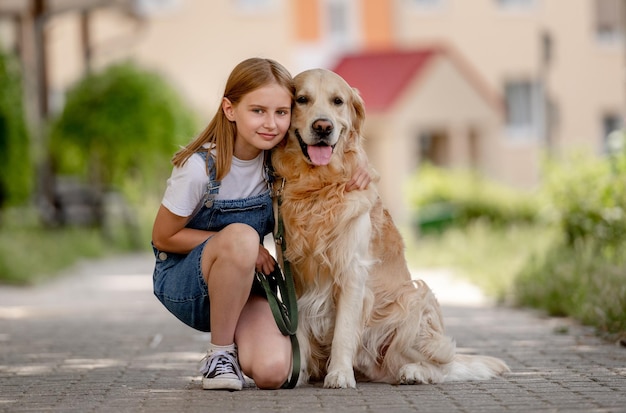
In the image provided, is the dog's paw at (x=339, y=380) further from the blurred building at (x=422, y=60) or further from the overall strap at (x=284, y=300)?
the blurred building at (x=422, y=60)

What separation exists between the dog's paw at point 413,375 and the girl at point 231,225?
0.59 m

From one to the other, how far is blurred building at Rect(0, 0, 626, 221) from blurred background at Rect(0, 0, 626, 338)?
56 millimetres

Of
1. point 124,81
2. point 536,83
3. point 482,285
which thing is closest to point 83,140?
point 124,81

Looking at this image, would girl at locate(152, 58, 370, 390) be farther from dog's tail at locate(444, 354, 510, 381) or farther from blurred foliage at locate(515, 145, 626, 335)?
blurred foliage at locate(515, 145, 626, 335)

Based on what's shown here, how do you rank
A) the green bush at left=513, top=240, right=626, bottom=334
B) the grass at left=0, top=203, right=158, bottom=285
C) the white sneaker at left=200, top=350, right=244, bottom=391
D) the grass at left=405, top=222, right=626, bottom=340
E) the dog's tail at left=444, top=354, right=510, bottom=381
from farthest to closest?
1. the grass at left=0, top=203, right=158, bottom=285
2. the grass at left=405, top=222, right=626, bottom=340
3. the green bush at left=513, top=240, right=626, bottom=334
4. the dog's tail at left=444, top=354, right=510, bottom=381
5. the white sneaker at left=200, top=350, right=244, bottom=391

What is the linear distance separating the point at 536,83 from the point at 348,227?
30803 millimetres

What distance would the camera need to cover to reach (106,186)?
65.3 ft

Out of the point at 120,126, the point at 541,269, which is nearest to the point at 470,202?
the point at 120,126

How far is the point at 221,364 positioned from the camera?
5.95 m

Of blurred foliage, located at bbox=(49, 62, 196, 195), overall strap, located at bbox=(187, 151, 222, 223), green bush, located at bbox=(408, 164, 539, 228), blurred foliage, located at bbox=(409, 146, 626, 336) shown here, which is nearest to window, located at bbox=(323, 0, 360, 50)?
green bush, located at bbox=(408, 164, 539, 228)

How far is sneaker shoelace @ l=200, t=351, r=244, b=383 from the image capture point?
593 centimetres

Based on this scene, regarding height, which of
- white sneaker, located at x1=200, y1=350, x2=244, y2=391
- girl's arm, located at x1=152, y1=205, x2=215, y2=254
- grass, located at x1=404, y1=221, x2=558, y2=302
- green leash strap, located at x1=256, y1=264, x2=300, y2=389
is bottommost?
grass, located at x1=404, y1=221, x2=558, y2=302

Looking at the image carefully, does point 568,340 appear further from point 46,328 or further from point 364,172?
point 46,328

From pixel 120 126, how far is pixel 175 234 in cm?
1321
